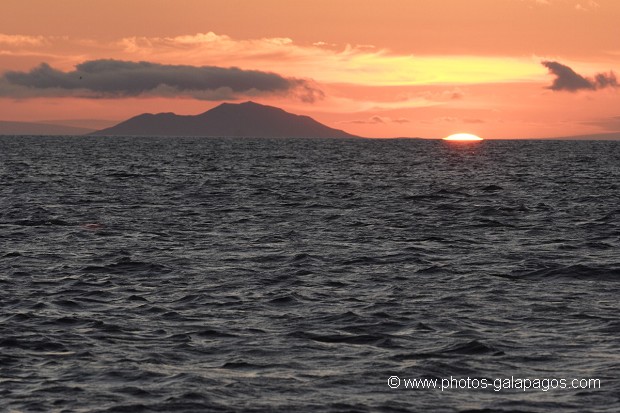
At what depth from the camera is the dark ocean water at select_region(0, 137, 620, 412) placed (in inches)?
706

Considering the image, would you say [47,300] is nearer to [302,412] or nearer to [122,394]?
[122,394]

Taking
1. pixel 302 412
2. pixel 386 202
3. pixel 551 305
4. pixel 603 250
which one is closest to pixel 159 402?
pixel 302 412

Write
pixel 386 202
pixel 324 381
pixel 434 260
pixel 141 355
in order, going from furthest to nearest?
pixel 386 202
pixel 434 260
pixel 141 355
pixel 324 381

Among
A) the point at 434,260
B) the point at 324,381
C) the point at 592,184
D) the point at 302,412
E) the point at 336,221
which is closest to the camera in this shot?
the point at 302,412

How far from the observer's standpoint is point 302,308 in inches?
1011

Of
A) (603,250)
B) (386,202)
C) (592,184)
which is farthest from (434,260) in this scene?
(592,184)

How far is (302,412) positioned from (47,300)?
12.2m

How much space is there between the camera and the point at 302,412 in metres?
16.8

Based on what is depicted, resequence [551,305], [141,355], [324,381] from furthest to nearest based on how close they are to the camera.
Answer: [551,305] → [141,355] → [324,381]

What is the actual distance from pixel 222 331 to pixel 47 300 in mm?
6474

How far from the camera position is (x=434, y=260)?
114 ft

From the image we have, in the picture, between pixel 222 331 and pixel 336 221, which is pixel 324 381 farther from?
pixel 336 221

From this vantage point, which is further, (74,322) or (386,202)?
(386,202)

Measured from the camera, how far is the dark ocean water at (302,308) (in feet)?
58.8
